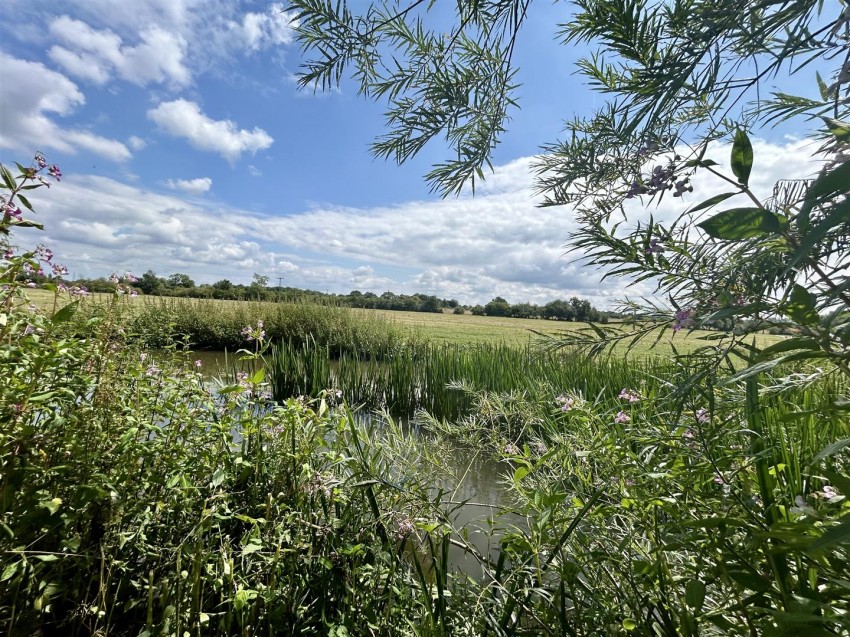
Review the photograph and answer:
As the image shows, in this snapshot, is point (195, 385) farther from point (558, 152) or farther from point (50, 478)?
point (558, 152)

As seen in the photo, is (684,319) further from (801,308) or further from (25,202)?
(25,202)

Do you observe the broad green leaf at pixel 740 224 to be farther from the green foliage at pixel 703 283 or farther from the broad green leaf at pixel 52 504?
the broad green leaf at pixel 52 504

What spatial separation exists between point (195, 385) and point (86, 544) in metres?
0.64

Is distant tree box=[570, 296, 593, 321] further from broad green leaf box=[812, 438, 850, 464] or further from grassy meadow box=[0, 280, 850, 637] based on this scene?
broad green leaf box=[812, 438, 850, 464]

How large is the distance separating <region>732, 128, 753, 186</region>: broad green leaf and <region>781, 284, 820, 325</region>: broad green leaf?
0.52ft

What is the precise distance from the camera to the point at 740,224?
0.50 m

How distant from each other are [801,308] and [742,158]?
0.21m

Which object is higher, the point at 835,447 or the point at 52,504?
the point at 835,447

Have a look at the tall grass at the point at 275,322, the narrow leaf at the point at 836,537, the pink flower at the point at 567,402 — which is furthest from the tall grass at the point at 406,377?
the narrow leaf at the point at 836,537

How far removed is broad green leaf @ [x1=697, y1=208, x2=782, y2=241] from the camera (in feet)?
1.58

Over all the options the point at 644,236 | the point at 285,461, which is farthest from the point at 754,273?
the point at 285,461

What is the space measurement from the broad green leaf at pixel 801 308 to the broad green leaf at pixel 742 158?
16 cm

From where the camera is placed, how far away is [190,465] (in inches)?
61.9

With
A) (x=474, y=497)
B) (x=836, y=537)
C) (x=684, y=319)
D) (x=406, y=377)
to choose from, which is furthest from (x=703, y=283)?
(x=406, y=377)
